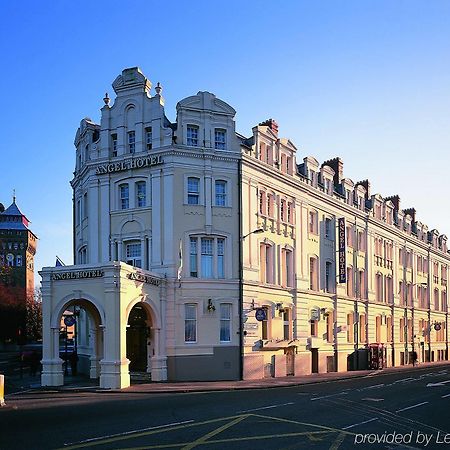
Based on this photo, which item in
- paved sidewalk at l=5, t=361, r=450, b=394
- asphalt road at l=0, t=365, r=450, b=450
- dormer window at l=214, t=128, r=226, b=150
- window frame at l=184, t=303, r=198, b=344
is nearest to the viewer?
asphalt road at l=0, t=365, r=450, b=450

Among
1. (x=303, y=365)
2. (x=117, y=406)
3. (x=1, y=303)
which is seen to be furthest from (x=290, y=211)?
(x=1, y=303)

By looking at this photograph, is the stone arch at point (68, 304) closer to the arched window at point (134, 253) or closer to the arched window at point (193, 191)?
the arched window at point (134, 253)

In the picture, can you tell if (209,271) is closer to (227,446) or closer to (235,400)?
(235,400)

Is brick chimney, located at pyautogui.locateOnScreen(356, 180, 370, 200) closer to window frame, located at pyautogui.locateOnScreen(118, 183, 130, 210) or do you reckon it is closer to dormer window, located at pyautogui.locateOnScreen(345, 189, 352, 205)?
dormer window, located at pyautogui.locateOnScreen(345, 189, 352, 205)

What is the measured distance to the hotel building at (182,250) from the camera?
34.4 metres

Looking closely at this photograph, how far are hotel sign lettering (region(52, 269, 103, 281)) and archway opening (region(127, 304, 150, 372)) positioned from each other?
553cm

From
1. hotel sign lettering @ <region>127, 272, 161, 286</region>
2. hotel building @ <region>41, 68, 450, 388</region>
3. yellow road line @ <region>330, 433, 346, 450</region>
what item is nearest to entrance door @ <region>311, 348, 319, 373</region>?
hotel building @ <region>41, 68, 450, 388</region>

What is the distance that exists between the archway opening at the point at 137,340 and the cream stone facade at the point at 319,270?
596cm

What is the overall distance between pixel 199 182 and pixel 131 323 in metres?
9.17

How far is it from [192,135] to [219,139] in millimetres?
1765

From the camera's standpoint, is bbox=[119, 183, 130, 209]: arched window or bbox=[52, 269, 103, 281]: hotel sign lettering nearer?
bbox=[52, 269, 103, 281]: hotel sign lettering

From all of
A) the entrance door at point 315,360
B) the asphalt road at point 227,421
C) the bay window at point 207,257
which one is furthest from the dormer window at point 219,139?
the entrance door at point 315,360

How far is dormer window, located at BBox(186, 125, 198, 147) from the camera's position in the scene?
1545 inches

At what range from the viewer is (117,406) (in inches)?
946
